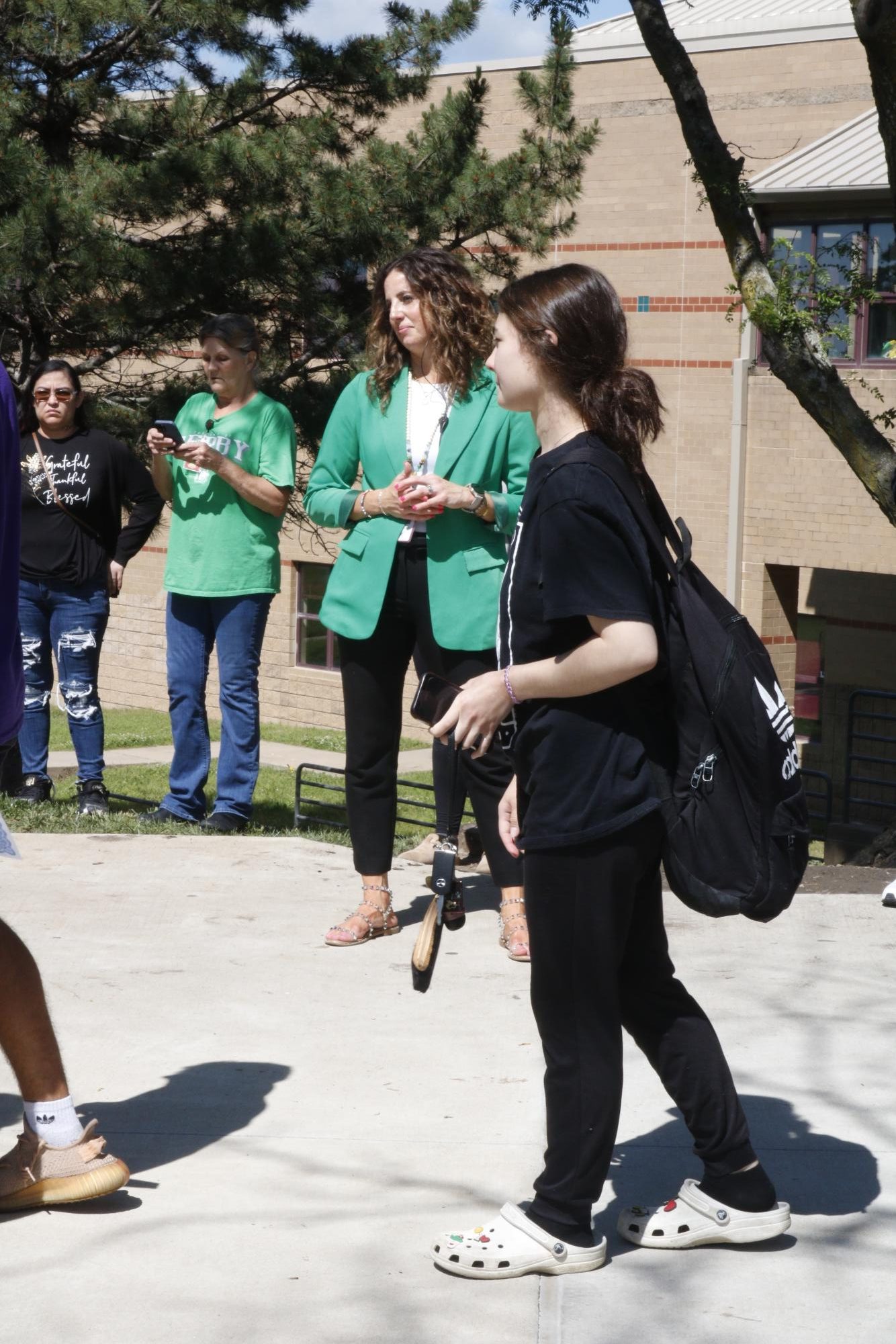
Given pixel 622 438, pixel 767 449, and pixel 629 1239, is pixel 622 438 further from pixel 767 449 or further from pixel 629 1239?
pixel 767 449

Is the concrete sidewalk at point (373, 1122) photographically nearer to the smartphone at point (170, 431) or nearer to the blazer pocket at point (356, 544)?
the blazer pocket at point (356, 544)

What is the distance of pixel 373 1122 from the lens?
3.65 meters

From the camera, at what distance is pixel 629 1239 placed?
3.09 meters

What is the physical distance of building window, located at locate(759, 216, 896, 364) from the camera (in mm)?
16453

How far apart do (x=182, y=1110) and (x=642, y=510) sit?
1.85 metres

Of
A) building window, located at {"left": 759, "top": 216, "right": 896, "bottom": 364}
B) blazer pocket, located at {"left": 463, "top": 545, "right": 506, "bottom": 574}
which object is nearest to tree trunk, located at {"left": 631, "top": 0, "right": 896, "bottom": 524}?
blazer pocket, located at {"left": 463, "top": 545, "right": 506, "bottom": 574}

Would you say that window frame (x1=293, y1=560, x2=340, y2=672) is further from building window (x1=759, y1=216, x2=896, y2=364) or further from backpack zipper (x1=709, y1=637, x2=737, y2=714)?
backpack zipper (x1=709, y1=637, x2=737, y2=714)

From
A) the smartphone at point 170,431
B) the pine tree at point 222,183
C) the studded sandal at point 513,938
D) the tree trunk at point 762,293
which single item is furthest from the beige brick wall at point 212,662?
the studded sandal at point 513,938

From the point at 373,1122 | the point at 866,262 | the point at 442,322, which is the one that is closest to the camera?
the point at 373,1122

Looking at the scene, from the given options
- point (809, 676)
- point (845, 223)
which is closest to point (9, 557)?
point (845, 223)

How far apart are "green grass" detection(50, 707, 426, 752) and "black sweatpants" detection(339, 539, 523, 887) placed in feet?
43.6

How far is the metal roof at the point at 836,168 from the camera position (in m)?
16.3

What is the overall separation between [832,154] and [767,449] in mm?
3316

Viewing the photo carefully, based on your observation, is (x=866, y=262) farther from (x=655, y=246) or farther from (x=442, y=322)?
(x=442, y=322)
